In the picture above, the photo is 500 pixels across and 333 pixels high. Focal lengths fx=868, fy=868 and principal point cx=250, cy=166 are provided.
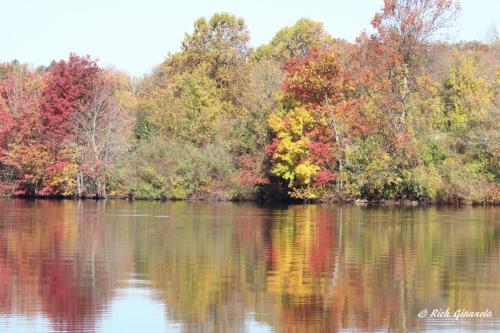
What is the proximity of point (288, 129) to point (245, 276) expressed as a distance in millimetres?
35017

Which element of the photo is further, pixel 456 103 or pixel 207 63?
pixel 207 63

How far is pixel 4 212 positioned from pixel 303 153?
19220 millimetres

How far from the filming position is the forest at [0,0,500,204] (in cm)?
5172

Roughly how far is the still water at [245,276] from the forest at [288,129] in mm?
18561

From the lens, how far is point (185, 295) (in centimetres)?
Result: 1672

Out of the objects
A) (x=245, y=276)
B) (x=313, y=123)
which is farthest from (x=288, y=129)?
(x=245, y=276)

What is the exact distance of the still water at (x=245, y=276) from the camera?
14398 mm

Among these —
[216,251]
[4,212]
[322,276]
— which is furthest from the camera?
[4,212]

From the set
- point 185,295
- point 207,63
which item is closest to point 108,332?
point 185,295

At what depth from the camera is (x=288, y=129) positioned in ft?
176

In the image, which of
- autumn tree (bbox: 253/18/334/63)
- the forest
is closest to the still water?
the forest

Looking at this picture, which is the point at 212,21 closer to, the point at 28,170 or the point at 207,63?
the point at 207,63

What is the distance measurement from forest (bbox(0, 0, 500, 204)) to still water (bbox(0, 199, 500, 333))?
18561 mm

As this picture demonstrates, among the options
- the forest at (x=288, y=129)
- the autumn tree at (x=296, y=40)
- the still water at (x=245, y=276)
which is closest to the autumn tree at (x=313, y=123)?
the forest at (x=288, y=129)
